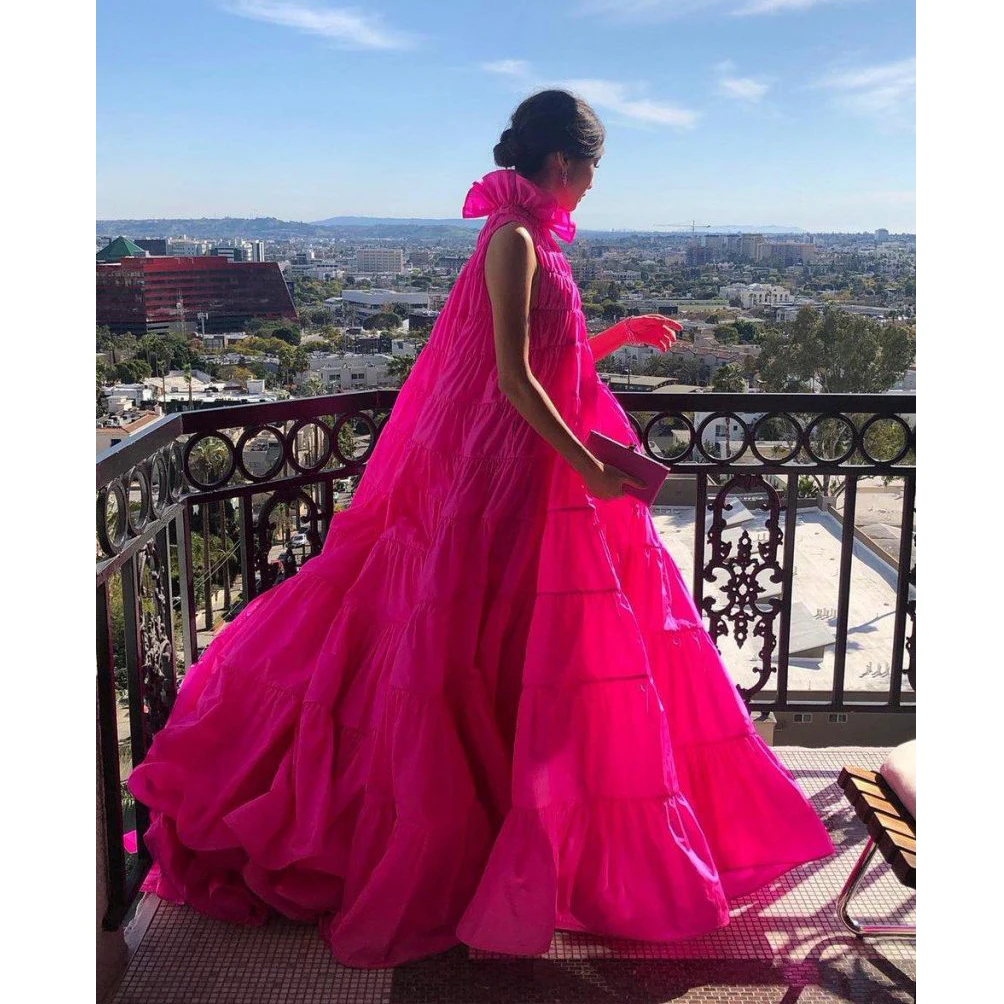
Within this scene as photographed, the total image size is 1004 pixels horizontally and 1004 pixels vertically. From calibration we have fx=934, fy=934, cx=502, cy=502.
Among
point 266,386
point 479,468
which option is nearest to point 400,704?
point 479,468

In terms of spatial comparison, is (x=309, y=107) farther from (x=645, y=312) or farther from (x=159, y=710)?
(x=159, y=710)

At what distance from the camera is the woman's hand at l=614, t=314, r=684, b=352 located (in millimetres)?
2346

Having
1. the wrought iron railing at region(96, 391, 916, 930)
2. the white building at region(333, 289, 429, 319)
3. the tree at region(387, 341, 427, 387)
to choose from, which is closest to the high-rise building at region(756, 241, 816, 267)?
the wrought iron railing at region(96, 391, 916, 930)

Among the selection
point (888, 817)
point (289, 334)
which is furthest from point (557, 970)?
point (289, 334)

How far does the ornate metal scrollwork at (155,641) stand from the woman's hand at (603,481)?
961 millimetres

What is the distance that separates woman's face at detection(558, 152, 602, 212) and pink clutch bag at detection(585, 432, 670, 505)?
1.59 feet

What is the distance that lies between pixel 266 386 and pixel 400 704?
2.14 m

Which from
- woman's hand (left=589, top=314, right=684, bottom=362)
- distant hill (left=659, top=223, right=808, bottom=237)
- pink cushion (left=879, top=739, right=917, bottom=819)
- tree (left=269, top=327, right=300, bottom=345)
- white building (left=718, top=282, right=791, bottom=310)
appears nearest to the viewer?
pink cushion (left=879, top=739, right=917, bottom=819)

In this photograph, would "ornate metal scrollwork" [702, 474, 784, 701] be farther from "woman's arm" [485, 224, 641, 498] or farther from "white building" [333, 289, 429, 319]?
"white building" [333, 289, 429, 319]

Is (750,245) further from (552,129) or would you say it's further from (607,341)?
(552,129)

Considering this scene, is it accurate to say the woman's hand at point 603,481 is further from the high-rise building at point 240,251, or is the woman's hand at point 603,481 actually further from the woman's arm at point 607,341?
the high-rise building at point 240,251

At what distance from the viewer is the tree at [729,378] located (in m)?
2.83

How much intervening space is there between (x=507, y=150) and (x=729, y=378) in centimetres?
132

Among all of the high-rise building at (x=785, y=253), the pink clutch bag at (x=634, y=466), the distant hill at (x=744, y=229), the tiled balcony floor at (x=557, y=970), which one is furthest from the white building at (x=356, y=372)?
the high-rise building at (x=785, y=253)
